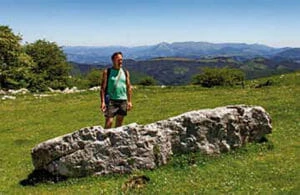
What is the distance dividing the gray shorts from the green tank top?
0.21 meters

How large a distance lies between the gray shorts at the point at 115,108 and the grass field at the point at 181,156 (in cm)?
283

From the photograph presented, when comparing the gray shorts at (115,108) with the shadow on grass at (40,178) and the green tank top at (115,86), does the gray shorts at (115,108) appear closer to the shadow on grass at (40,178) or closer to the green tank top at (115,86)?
the green tank top at (115,86)

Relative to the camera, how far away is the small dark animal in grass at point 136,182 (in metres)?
16.5

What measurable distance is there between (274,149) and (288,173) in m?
3.48

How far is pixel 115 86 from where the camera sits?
764 inches

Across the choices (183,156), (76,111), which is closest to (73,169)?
(183,156)

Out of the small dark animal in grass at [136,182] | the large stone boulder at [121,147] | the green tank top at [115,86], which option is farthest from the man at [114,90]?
the small dark animal in grass at [136,182]

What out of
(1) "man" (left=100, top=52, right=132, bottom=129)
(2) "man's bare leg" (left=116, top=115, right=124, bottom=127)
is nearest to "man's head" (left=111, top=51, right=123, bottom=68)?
(1) "man" (left=100, top=52, right=132, bottom=129)

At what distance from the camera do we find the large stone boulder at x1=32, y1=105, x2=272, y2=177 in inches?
717

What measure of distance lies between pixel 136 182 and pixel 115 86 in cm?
445

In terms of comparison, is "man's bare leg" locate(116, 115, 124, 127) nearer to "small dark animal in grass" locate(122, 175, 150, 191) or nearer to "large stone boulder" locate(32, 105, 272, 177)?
"large stone boulder" locate(32, 105, 272, 177)

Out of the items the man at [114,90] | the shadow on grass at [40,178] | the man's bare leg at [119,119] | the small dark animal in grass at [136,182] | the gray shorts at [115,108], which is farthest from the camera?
the man's bare leg at [119,119]

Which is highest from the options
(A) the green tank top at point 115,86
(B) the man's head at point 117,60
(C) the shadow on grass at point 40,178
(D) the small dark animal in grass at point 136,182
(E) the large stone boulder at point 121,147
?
(B) the man's head at point 117,60

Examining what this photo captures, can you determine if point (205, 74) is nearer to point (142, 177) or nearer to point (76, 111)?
point (76, 111)
